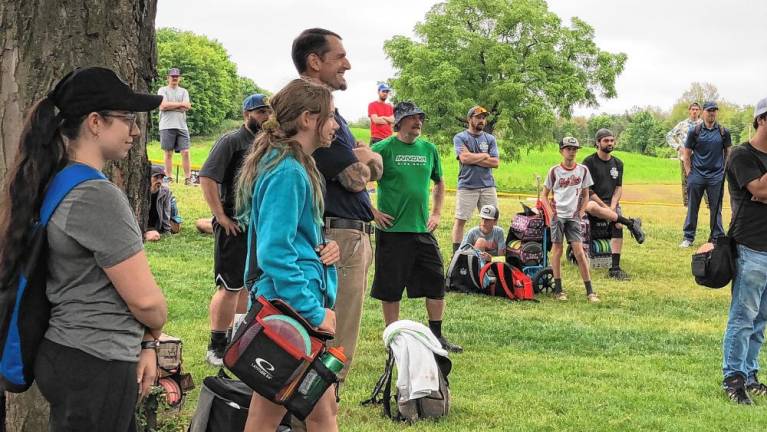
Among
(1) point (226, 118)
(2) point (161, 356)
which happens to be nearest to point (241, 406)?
(2) point (161, 356)

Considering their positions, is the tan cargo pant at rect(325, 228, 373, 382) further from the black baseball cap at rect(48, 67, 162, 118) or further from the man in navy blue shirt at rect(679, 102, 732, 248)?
the man in navy blue shirt at rect(679, 102, 732, 248)

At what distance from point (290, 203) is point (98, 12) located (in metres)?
1.37

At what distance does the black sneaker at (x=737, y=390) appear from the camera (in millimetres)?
6008

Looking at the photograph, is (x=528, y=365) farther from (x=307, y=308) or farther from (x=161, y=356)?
(x=307, y=308)

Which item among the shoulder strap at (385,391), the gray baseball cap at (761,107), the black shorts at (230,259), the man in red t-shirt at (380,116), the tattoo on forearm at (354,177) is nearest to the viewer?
the tattoo on forearm at (354,177)

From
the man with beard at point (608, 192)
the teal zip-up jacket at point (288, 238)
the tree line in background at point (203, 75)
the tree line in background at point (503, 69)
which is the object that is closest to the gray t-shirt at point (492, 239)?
the man with beard at point (608, 192)

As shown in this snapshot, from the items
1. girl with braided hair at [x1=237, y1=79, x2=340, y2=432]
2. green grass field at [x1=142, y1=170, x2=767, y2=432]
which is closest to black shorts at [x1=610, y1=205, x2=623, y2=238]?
green grass field at [x1=142, y1=170, x2=767, y2=432]

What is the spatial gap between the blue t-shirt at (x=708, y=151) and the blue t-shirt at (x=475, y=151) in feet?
11.9

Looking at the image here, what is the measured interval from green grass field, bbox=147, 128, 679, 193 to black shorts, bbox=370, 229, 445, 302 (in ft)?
93.8

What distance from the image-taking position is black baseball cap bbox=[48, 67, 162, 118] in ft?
9.38

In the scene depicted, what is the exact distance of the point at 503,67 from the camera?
49094 millimetres

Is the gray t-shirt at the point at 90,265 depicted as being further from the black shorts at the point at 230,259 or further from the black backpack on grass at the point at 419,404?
the black shorts at the point at 230,259

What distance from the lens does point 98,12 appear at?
3.90 m

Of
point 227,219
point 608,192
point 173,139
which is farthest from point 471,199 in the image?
point 173,139
